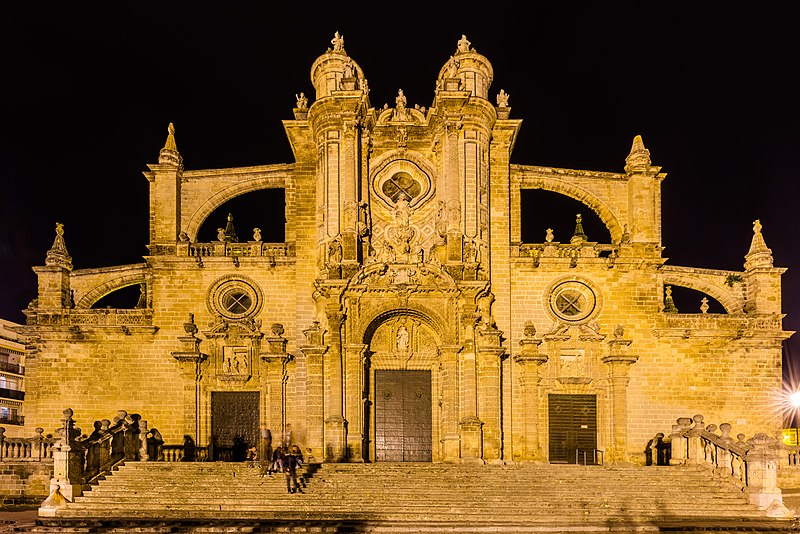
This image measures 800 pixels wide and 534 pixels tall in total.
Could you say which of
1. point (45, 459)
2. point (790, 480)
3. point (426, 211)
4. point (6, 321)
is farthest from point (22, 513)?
point (6, 321)

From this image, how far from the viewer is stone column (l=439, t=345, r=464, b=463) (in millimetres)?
25531

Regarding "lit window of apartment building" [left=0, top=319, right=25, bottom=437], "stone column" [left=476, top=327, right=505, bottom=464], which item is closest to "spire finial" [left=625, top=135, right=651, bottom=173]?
"stone column" [left=476, top=327, right=505, bottom=464]

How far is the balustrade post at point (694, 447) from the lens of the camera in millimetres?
23047

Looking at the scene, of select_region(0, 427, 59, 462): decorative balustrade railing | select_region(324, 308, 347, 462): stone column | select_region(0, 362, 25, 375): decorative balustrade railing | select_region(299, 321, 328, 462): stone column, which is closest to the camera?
select_region(0, 427, 59, 462): decorative balustrade railing

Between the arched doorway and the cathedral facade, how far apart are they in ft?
0.22


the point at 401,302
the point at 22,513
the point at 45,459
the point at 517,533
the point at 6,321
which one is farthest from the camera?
the point at 6,321

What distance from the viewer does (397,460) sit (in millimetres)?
26422

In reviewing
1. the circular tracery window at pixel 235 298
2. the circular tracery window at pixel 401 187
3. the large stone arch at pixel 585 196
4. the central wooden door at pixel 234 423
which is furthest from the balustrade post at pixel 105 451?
the large stone arch at pixel 585 196

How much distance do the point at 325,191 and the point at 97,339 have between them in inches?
361

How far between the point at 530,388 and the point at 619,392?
9.57 ft

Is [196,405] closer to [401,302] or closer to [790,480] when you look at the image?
[401,302]

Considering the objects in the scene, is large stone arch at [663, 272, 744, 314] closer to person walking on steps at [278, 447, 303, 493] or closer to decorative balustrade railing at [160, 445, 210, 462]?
person walking on steps at [278, 447, 303, 493]

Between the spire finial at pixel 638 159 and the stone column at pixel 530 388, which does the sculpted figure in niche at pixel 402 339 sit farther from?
the spire finial at pixel 638 159

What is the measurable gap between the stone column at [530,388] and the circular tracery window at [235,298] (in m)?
9.04
